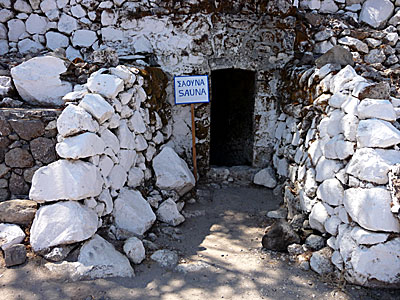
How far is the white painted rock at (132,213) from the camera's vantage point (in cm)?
312

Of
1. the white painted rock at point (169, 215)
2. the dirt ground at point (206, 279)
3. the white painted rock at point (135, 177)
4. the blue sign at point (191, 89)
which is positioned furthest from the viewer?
the blue sign at point (191, 89)

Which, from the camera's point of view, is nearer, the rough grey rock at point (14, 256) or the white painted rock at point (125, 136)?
the rough grey rock at point (14, 256)

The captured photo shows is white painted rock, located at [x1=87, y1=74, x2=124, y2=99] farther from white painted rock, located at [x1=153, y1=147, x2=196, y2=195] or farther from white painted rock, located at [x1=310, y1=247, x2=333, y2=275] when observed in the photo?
white painted rock, located at [x1=310, y1=247, x2=333, y2=275]

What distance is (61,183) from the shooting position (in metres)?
2.57

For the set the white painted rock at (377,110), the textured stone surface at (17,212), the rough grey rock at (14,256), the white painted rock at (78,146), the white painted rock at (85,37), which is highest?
the white painted rock at (85,37)

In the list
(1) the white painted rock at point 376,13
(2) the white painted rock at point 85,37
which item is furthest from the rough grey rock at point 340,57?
(2) the white painted rock at point 85,37

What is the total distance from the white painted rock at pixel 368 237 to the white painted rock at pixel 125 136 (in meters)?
2.26

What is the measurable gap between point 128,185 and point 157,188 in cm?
52

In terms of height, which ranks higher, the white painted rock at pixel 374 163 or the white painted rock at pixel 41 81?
the white painted rock at pixel 41 81

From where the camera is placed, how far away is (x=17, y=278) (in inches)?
92.6

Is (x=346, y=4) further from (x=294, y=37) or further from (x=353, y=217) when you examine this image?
(x=353, y=217)

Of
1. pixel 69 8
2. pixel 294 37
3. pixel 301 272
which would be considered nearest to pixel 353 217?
pixel 301 272

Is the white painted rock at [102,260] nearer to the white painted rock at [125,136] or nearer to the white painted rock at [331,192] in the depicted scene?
the white painted rock at [125,136]

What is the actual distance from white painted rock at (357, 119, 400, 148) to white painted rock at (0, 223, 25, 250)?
282 centimetres
